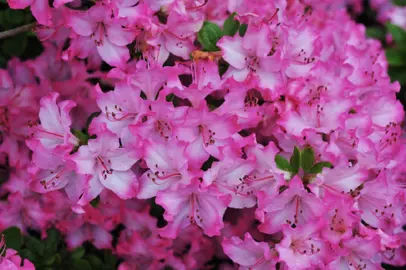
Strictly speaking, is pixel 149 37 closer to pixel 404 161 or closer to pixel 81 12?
pixel 81 12

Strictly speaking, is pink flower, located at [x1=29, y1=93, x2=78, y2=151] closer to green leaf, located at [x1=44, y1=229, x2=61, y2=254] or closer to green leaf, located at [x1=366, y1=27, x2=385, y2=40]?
green leaf, located at [x1=44, y1=229, x2=61, y2=254]

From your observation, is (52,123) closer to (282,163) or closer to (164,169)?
(164,169)

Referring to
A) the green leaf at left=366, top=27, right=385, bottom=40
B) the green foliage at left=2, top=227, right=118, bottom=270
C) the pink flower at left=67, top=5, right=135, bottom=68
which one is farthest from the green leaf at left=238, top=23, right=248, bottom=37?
the green leaf at left=366, top=27, right=385, bottom=40

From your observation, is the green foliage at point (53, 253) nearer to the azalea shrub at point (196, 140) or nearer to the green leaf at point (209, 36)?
the azalea shrub at point (196, 140)

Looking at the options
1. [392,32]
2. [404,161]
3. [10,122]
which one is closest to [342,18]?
[392,32]

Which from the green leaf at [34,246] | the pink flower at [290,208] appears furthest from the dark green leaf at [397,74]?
the green leaf at [34,246]

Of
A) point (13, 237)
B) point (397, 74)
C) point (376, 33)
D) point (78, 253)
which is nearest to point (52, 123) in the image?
point (13, 237)
